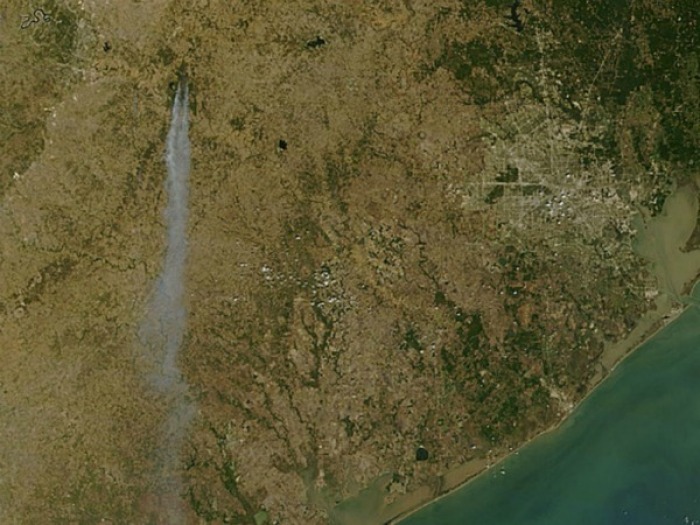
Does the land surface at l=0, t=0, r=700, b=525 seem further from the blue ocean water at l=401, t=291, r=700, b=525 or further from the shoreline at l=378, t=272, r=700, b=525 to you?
the blue ocean water at l=401, t=291, r=700, b=525

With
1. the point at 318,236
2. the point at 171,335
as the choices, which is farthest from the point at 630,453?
the point at 171,335

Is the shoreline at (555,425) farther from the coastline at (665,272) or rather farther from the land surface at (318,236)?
the land surface at (318,236)

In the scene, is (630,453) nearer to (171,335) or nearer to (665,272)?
(665,272)

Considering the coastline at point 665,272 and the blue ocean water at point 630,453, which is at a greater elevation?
the coastline at point 665,272

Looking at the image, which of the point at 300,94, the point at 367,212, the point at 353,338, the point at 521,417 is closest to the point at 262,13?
the point at 300,94

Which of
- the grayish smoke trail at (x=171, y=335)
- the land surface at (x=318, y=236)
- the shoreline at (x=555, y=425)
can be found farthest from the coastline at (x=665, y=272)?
the grayish smoke trail at (x=171, y=335)

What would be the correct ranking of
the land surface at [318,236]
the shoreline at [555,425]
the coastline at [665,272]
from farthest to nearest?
the coastline at [665,272]
the shoreline at [555,425]
the land surface at [318,236]

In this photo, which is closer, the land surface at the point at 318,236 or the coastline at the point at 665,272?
the land surface at the point at 318,236
